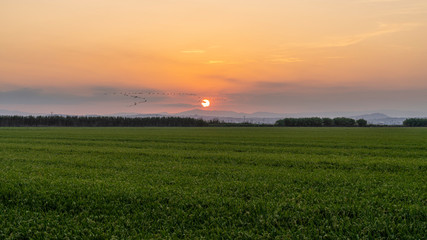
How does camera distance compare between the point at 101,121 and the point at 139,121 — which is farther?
the point at 139,121

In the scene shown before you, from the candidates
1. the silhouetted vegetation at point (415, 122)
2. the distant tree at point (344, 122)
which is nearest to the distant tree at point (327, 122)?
the distant tree at point (344, 122)

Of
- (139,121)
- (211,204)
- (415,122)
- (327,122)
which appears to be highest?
(139,121)

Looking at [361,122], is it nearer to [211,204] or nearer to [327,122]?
[327,122]

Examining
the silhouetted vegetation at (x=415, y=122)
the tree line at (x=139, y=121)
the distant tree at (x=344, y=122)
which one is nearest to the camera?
the distant tree at (x=344, y=122)

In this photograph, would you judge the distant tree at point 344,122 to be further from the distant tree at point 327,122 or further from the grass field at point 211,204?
the grass field at point 211,204

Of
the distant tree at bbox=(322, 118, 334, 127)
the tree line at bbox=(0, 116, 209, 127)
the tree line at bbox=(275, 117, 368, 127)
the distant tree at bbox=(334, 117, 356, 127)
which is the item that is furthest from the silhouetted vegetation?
the tree line at bbox=(0, 116, 209, 127)

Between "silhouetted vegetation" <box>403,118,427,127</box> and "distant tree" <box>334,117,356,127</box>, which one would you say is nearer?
"distant tree" <box>334,117,356,127</box>

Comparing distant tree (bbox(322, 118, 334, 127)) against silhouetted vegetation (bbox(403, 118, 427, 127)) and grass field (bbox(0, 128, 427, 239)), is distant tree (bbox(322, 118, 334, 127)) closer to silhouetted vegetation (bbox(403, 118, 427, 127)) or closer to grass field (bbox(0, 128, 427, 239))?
silhouetted vegetation (bbox(403, 118, 427, 127))

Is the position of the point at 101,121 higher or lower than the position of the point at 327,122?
higher

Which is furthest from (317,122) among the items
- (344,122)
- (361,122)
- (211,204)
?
(211,204)

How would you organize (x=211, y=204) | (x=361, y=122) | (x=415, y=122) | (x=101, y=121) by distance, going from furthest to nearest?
(x=101, y=121) → (x=415, y=122) → (x=361, y=122) → (x=211, y=204)

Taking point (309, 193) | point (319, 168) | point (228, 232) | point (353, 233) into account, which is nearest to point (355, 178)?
point (319, 168)

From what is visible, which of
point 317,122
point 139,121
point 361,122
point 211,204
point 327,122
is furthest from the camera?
point 139,121

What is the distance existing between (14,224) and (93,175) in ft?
15.4
